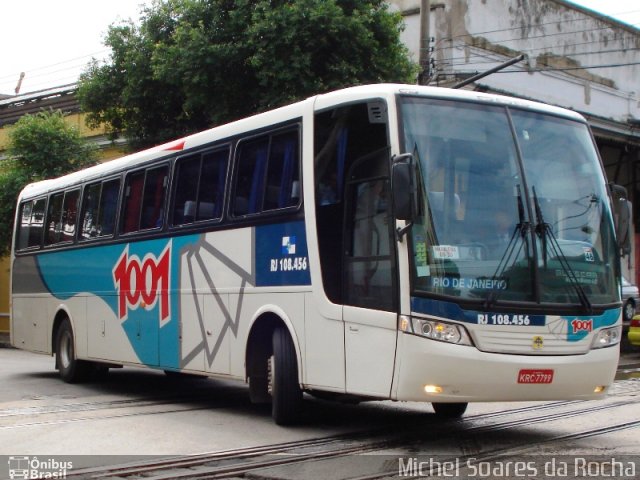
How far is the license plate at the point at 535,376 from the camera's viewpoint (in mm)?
8070

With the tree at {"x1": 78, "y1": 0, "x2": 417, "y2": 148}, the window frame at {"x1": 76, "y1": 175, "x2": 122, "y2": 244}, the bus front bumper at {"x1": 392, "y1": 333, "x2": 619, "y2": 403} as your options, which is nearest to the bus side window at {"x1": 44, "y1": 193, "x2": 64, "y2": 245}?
the window frame at {"x1": 76, "y1": 175, "x2": 122, "y2": 244}

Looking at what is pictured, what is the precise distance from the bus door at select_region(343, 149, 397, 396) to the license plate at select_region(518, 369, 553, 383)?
1.10 meters

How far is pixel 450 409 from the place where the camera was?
10.5 meters

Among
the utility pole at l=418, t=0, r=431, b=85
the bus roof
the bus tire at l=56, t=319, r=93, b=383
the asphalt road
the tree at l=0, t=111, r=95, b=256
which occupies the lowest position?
the asphalt road

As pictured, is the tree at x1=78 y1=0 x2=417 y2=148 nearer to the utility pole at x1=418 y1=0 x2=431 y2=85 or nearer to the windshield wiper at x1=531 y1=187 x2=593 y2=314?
the utility pole at x1=418 y1=0 x2=431 y2=85

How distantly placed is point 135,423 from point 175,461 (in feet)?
8.40

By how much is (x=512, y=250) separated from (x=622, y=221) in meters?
1.73

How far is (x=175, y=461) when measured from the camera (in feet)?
26.0

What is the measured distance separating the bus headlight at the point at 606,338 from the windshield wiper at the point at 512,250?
1113 millimetres

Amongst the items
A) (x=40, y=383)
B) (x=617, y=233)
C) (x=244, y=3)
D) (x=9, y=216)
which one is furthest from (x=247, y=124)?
(x=9, y=216)

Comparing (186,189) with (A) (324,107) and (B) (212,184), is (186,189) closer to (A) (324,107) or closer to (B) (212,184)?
(B) (212,184)

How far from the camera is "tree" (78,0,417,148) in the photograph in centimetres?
1938

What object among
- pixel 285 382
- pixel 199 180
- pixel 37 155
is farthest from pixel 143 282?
pixel 37 155

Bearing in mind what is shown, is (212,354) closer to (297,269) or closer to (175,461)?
(297,269)
